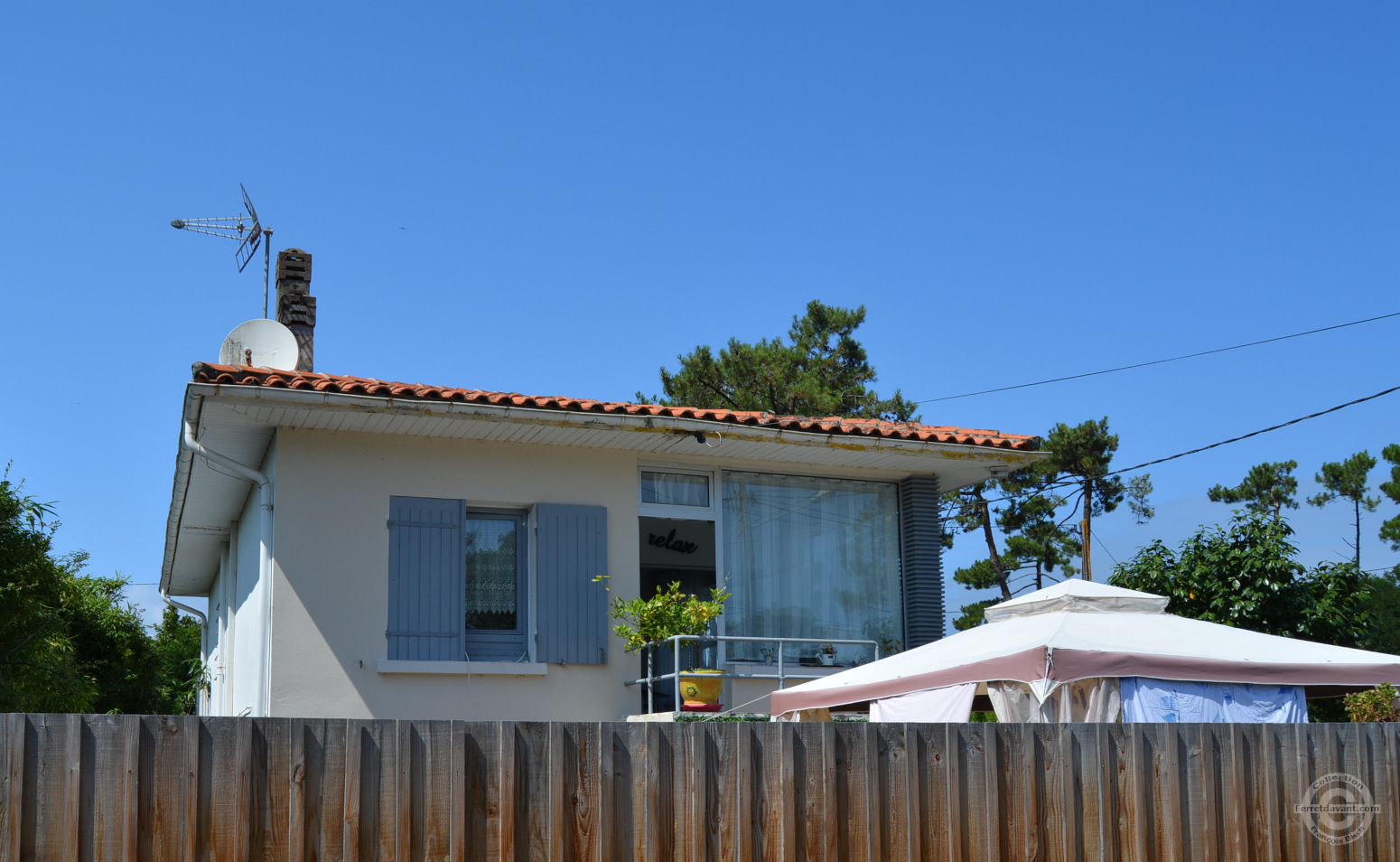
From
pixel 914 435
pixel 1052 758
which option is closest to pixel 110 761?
pixel 1052 758

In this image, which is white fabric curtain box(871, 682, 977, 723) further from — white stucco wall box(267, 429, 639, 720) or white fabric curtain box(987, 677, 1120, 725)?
white stucco wall box(267, 429, 639, 720)

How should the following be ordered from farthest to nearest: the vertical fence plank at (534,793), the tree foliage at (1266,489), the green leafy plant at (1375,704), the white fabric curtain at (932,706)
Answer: the tree foliage at (1266,489) < the green leafy plant at (1375,704) < the white fabric curtain at (932,706) < the vertical fence plank at (534,793)

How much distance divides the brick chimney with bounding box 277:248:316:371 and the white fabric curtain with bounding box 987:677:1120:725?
8226mm

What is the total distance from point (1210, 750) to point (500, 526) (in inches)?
255

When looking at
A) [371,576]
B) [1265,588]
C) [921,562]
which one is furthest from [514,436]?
[1265,588]

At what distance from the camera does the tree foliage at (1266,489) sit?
41031 mm

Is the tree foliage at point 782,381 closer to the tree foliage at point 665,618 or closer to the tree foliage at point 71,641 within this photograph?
the tree foliage at point 71,641

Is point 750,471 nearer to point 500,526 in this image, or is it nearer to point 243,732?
point 500,526

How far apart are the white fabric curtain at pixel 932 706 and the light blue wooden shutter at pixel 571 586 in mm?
2849

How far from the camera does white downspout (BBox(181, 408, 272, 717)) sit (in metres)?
9.21

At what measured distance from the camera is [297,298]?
1323 centimetres

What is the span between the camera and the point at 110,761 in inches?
145

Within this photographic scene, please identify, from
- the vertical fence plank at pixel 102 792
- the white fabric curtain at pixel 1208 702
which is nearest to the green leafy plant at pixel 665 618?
the white fabric curtain at pixel 1208 702

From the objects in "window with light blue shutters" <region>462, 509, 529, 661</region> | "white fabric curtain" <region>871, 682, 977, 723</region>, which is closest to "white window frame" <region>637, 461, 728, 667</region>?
"window with light blue shutters" <region>462, 509, 529, 661</region>
